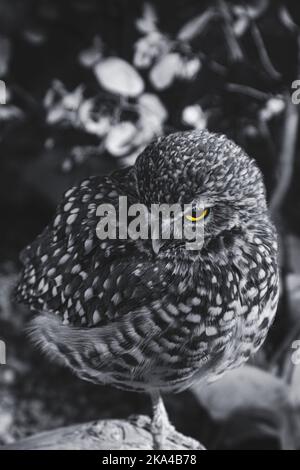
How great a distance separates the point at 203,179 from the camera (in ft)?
3.88

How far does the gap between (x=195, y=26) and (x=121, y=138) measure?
312 millimetres

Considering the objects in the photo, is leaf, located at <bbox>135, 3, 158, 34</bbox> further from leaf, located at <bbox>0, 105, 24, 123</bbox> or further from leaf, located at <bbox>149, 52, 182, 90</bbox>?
leaf, located at <bbox>0, 105, 24, 123</bbox>

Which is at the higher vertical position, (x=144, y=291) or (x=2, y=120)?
(x=2, y=120)

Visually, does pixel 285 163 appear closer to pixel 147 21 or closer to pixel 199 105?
pixel 199 105

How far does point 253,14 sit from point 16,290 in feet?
2.67

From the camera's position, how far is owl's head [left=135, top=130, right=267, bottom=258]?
1.17 metres

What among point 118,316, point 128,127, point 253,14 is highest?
point 253,14

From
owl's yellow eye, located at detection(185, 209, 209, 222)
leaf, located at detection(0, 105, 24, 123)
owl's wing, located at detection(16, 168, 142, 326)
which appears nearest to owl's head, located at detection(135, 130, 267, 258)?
owl's yellow eye, located at detection(185, 209, 209, 222)

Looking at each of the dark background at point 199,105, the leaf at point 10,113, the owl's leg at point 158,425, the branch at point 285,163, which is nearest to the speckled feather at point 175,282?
the owl's leg at point 158,425

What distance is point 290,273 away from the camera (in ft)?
6.25

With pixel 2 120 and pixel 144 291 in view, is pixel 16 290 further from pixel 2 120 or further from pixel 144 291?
pixel 2 120

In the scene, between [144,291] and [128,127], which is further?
[128,127]
